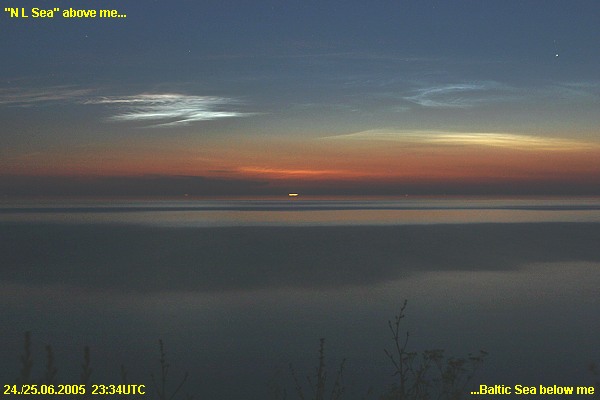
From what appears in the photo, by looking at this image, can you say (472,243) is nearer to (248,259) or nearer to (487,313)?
(248,259)

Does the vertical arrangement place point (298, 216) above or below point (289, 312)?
above

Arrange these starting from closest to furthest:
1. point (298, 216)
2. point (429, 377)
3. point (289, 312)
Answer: point (429, 377)
point (289, 312)
point (298, 216)

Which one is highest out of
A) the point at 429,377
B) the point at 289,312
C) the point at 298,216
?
the point at 298,216

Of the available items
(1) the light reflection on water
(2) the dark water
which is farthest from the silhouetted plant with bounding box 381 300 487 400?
(1) the light reflection on water

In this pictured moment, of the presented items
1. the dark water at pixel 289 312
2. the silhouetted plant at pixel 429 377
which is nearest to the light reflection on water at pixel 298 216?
the dark water at pixel 289 312

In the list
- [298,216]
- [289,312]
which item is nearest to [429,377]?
[289,312]

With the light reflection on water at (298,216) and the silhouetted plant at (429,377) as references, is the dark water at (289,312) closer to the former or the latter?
the silhouetted plant at (429,377)

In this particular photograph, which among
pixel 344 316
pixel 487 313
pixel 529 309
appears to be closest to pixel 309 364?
pixel 344 316

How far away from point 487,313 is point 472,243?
17.7 meters

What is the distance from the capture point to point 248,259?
21781mm

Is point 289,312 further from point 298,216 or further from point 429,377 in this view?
point 298,216

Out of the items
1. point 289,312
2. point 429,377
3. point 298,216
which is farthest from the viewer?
point 298,216

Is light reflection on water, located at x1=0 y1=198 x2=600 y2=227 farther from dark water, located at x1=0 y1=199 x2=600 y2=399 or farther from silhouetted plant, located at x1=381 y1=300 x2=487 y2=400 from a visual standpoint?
silhouetted plant, located at x1=381 y1=300 x2=487 y2=400

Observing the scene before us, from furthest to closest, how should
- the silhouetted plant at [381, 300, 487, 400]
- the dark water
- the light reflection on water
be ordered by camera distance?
1. the light reflection on water
2. the dark water
3. the silhouetted plant at [381, 300, 487, 400]
